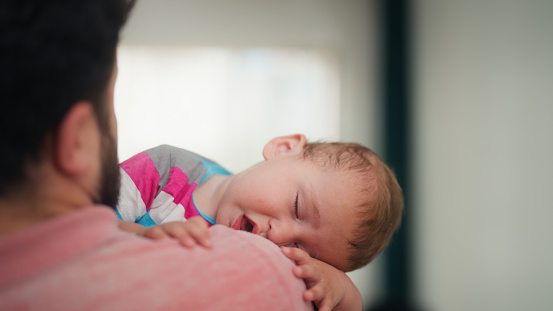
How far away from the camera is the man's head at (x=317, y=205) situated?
79 centimetres

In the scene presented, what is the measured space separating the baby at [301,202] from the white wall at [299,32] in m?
1.20

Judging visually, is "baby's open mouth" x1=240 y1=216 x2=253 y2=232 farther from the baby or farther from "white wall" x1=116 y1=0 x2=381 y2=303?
"white wall" x1=116 y1=0 x2=381 y2=303

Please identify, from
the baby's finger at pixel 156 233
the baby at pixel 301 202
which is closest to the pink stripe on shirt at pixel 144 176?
the baby at pixel 301 202

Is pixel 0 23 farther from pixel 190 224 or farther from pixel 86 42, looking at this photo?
pixel 190 224

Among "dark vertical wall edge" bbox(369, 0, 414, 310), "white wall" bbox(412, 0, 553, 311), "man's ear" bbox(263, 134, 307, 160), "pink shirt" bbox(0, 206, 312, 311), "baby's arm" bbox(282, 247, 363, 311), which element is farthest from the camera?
"dark vertical wall edge" bbox(369, 0, 414, 310)

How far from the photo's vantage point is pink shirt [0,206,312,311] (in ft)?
1.03

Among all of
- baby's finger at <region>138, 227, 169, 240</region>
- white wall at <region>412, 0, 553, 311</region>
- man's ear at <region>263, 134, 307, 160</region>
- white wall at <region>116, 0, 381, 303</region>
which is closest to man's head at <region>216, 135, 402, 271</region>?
man's ear at <region>263, 134, 307, 160</region>

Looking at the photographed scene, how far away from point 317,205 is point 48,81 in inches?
22.0

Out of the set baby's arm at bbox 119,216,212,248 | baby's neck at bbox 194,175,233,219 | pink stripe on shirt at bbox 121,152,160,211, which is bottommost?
baby's neck at bbox 194,175,233,219

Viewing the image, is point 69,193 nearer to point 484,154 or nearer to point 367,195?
point 367,195

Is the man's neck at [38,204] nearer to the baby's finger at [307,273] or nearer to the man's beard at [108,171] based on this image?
the man's beard at [108,171]

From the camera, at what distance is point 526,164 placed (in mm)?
1188

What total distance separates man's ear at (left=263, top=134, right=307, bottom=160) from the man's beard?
0.56 meters

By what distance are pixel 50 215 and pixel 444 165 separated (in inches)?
62.6
